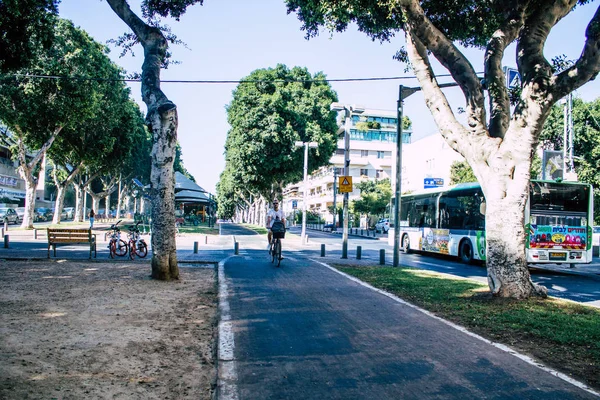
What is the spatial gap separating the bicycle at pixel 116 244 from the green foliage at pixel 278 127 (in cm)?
2071

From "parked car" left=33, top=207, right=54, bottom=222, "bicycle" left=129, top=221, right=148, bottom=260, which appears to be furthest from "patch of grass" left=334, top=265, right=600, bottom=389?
"parked car" left=33, top=207, right=54, bottom=222

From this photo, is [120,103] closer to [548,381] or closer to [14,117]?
[14,117]

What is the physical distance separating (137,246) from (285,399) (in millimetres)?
13058

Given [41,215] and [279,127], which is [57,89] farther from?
[41,215]

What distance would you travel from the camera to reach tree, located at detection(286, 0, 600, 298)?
8.06m

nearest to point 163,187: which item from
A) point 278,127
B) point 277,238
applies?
point 277,238

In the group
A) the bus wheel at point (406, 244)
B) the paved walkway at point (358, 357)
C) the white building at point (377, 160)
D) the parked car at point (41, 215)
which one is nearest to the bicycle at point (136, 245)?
the paved walkway at point (358, 357)

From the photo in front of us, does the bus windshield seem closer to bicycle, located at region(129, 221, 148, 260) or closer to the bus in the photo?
the bus

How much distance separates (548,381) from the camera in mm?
4320

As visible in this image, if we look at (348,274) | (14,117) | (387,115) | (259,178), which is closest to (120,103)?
(14,117)

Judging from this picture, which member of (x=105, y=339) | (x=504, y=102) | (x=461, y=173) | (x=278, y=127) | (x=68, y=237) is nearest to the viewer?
(x=105, y=339)

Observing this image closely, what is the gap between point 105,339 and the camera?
5.35m

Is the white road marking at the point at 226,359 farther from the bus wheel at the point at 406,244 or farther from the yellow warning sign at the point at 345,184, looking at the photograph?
the bus wheel at the point at 406,244

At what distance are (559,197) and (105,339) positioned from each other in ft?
46.8
